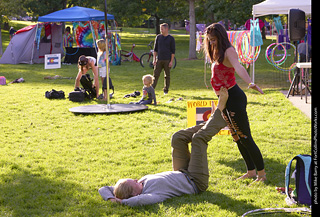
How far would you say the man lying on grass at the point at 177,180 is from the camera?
4344 mm

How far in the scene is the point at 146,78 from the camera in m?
10.6

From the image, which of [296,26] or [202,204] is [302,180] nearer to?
[202,204]

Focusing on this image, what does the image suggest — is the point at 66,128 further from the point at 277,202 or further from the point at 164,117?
the point at 277,202

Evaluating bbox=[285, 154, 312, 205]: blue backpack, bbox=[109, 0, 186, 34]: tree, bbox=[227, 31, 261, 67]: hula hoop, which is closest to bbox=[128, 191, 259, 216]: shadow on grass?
bbox=[285, 154, 312, 205]: blue backpack

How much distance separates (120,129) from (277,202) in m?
4.39

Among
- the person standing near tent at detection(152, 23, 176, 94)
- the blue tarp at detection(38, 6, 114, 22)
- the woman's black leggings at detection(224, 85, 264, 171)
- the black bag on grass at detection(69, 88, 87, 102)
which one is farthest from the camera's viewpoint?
the blue tarp at detection(38, 6, 114, 22)

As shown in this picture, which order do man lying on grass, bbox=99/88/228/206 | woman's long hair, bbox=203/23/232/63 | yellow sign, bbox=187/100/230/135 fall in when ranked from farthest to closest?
yellow sign, bbox=187/100/230/135 → woman's long hair, bbox=203/23/232/63 → man lying on grass, bbox=99/88/228/206

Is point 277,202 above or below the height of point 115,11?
below

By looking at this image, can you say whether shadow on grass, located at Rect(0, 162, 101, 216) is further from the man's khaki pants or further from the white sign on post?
the white sign on post

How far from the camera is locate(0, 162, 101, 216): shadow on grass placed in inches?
171

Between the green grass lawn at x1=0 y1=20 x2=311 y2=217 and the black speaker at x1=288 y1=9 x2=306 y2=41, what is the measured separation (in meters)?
1.58

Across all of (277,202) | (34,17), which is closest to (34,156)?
(277,202)

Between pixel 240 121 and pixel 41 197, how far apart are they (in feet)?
7.46

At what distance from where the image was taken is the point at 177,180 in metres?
4.53
